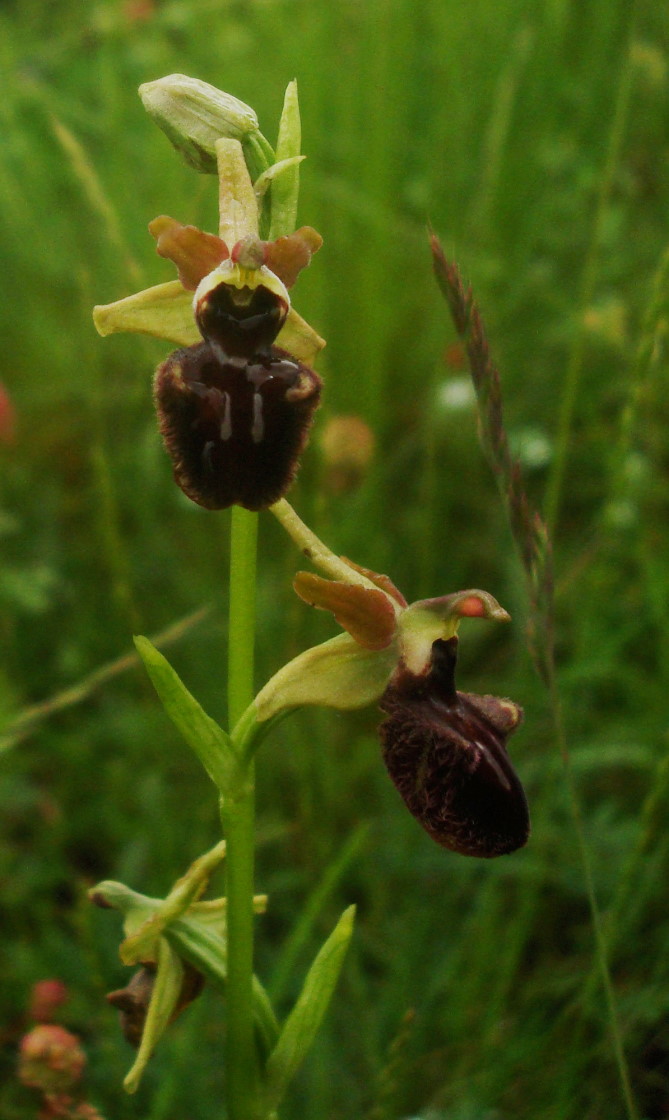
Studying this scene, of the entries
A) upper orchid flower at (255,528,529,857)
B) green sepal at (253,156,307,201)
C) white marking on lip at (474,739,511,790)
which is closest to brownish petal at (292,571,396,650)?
upper orchid flower at (255,528,529,857)

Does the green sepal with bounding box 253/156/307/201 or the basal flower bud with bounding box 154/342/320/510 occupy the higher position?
the green sepal with bounding box 253/156/307/201

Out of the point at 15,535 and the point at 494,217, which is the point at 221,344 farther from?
the point at 494,217

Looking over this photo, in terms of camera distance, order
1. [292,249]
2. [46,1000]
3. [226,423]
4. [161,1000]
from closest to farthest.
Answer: [226,423] → [292,249] → [161,1000] → [46,1000]

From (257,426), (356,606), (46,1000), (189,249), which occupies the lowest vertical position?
(46,1000)

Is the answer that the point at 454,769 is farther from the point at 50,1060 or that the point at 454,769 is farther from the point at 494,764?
the point at 50,1060

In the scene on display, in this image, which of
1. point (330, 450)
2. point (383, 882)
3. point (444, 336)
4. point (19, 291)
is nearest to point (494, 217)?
point (444, 336)

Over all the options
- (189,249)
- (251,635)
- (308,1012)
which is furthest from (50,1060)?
(189,249)

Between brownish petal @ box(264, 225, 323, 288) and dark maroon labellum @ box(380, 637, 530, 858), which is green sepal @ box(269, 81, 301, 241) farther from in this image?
dark maroon labellum @ box(380, 637, 530, 858)
